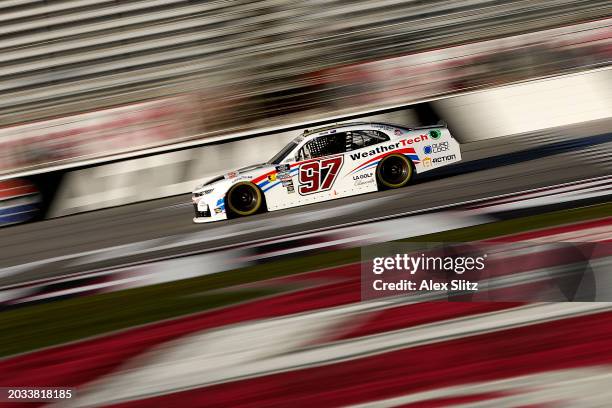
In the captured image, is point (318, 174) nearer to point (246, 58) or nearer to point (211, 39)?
point (246, 58)

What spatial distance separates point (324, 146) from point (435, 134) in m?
1.43

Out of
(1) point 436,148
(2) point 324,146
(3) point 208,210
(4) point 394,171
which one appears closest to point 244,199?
(3) point 208,210

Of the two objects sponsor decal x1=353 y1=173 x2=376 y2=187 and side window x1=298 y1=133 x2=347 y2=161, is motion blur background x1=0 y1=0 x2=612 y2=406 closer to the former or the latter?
sponsor decal x1=353 y1=173 x2=376 y2=187

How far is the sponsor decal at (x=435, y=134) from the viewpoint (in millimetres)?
10409

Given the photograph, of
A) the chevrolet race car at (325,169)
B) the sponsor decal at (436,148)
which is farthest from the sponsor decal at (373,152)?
the sponsor decal at (436,148)

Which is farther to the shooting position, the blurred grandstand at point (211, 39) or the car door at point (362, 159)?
the blurred grandstand at point (211, 39)

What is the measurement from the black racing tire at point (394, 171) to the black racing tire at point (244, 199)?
152cm

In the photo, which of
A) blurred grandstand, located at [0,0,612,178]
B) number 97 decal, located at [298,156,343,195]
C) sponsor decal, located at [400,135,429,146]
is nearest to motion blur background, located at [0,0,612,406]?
blurred grandstand, located at [0,0,612,178]

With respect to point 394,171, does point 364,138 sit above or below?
above

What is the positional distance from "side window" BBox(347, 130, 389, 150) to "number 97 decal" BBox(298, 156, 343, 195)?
0.82 ft

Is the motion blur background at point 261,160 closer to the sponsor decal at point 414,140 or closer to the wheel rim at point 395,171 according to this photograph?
the wheel rim at point 395,171

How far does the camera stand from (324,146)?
33.4 ft

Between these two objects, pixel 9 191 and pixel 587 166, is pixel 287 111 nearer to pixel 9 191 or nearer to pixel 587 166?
pixel 9 191

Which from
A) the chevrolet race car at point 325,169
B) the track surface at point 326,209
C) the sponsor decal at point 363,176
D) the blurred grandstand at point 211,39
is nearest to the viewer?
the track surface at point 326,209
